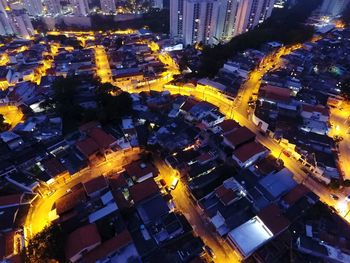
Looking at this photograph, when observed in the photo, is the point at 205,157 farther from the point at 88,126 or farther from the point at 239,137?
the point at 88,126

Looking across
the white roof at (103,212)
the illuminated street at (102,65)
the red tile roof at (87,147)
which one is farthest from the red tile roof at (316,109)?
the illuminated street at (102,65)

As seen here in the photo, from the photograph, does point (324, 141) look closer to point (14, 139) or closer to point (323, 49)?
point (323, 49)

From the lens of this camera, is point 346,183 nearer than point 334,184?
No

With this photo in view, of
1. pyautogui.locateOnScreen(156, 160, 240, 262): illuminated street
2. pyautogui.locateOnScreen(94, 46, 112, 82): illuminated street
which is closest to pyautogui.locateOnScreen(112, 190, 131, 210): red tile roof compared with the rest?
pyautogui.locateOnScreen(156, 160, 240, 262): illuminated street

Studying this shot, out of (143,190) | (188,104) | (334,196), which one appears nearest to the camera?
(143,190)

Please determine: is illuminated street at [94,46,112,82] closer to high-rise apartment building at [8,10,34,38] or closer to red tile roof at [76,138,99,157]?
red tile roof at [76,138,99,157]

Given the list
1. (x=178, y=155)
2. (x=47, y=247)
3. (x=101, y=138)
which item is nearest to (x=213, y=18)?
(x=178, y=155)
